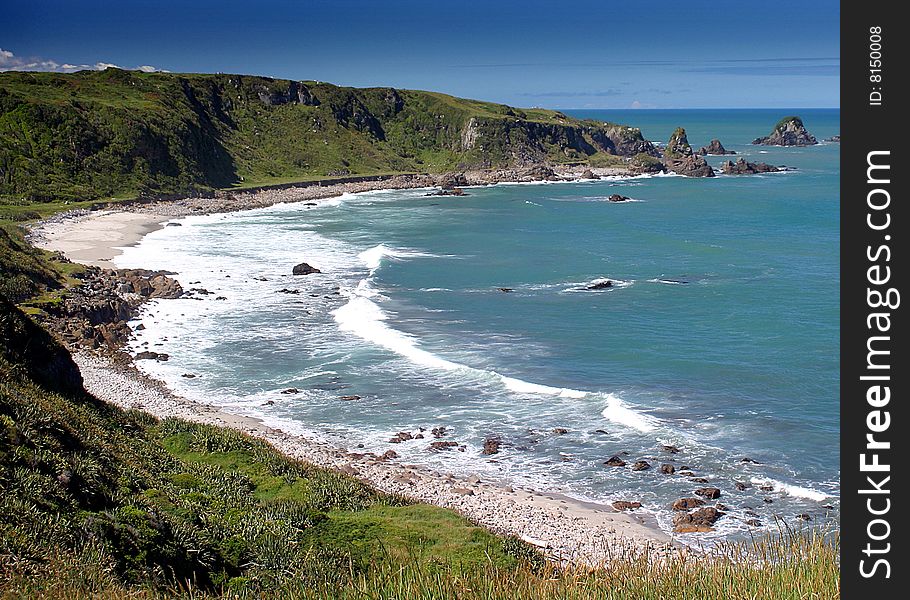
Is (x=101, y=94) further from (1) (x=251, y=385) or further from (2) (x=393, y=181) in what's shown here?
(1) (x=251, y=385)

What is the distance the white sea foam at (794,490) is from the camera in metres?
24.6

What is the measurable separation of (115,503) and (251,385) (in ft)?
69.6

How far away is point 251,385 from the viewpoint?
36250mm

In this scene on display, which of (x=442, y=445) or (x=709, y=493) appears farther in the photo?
(x=442, y=445)

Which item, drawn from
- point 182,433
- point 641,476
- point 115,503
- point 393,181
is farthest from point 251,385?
point 393,181

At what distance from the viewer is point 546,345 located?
41781mm

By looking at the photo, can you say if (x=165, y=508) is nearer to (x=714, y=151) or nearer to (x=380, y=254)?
(x=380, y=254)

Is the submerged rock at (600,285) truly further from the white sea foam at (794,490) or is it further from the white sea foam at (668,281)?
the white sea foam at (794,490)

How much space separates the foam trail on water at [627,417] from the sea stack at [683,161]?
114251 mm

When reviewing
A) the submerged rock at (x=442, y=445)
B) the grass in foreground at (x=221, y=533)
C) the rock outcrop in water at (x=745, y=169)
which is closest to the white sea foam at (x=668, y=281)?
the submerged rock at (x=442, y=445)

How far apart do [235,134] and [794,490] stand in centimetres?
13055

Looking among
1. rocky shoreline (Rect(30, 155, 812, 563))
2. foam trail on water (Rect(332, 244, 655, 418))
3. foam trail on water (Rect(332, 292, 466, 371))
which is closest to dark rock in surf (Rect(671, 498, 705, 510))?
rocky shoreline (Rect(30, 155, 812, 563))

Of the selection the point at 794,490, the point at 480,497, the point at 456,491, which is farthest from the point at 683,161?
the point at 480,497
